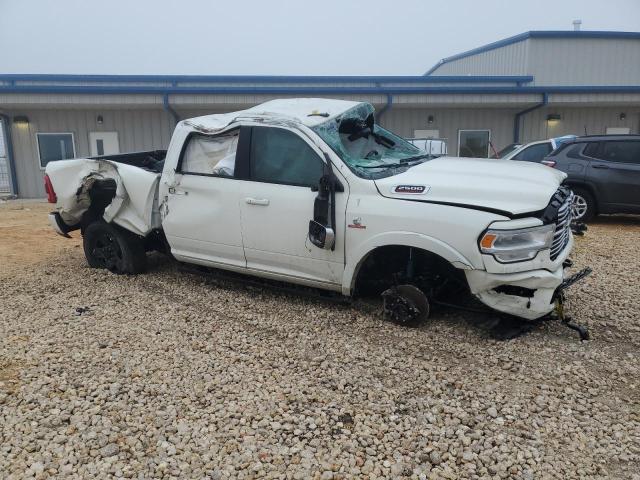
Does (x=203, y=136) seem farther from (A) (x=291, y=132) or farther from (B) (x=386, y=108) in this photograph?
(B) (x=386, y=108)

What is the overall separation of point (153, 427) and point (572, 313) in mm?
3733

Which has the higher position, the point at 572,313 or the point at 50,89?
the point at 50,89

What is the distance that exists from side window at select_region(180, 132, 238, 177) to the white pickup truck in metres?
0.01

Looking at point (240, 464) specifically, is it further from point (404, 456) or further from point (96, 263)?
point (96, 263)

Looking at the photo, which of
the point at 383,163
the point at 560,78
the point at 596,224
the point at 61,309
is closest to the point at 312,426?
the point at 383,163

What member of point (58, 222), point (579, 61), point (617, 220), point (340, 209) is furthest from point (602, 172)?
point (579, 61)

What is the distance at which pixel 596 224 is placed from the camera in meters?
9.43

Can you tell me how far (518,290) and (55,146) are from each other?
53.7 feet

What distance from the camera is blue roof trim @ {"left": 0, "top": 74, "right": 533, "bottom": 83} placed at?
19312 millimetres

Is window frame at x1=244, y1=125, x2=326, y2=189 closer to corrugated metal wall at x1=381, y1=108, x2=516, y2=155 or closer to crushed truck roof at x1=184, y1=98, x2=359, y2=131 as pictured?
crushed truck roof at x1=184, y1=98, x2=359, y2=131

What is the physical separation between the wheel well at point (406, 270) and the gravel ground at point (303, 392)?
36cm

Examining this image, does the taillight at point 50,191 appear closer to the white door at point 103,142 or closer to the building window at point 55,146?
the white door at point 103,142

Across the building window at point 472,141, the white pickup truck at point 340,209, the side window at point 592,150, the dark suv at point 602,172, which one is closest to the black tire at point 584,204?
the dark suv at point 602,172

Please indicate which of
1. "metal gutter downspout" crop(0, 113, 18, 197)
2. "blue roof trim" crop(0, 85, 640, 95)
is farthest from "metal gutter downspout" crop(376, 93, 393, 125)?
"metal gutter downspout" crop(0, 113, 18, 197)
